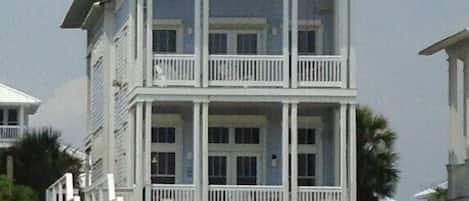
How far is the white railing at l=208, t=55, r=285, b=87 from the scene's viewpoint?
4594cm

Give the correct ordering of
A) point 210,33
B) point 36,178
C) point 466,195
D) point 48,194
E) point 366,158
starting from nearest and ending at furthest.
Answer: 1. point 466,195
2. point 210,33
3. point 48,194
4. point 366,158
5. point 36,178

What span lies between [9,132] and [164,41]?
44.6 meters

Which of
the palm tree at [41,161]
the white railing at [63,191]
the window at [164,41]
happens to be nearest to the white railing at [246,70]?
the window at [164,41]

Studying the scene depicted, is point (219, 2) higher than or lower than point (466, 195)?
higher

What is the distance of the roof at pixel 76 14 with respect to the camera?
57.6 m

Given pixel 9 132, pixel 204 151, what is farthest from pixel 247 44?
pixel 9 132

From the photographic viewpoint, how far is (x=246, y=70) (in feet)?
151

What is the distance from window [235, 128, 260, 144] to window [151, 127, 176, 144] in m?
1.73

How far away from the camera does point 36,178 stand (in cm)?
6344

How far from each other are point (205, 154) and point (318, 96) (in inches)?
129

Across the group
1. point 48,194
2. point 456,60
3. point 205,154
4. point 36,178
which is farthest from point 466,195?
point 36,178

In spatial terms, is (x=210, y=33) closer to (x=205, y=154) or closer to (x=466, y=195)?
(x=205, y=154)

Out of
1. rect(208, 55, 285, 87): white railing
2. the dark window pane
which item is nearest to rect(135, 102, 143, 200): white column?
rect(208, 55, 285, 87): white railing

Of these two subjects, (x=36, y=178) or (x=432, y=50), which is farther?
(x=36, y=178)
